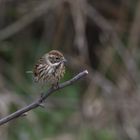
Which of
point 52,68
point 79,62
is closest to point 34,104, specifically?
point 52,68

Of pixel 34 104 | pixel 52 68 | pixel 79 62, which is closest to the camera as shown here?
pixel 34 104

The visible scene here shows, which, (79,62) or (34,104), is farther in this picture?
(79,62)

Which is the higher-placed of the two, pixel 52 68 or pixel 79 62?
pixel 52 68

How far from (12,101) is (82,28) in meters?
0.97

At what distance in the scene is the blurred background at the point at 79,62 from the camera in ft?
21.5

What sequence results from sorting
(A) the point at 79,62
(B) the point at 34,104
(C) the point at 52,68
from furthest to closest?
1. (A) the point at 79,62
2. (C) the point at 52,68
3. (B) the point at 34,104

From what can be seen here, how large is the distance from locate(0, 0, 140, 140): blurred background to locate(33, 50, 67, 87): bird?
320 centimetres

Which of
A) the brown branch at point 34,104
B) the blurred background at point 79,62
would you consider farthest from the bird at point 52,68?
the blurred background at point 79,62

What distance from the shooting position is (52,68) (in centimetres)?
298

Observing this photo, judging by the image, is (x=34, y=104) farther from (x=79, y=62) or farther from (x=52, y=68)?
(x=79, y=62)

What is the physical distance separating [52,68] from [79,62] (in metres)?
3.75

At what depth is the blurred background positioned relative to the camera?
21.5 feet

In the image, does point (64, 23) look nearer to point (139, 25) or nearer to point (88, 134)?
point (139, 25)

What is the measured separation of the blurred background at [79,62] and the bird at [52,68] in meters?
3.20
